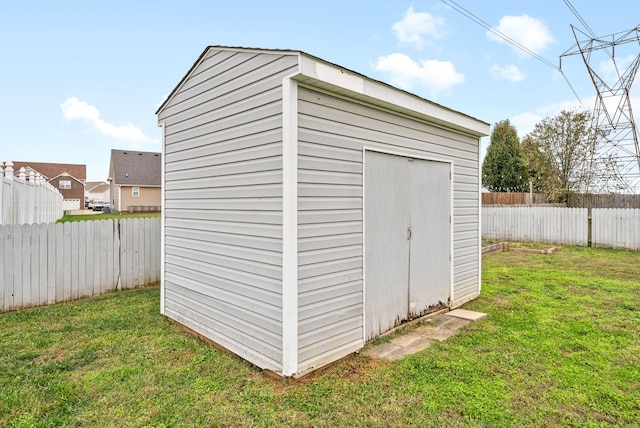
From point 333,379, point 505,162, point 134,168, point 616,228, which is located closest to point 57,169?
point 134,168

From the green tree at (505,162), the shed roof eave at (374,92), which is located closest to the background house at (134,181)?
the green tree at (505,162)

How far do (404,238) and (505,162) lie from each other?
77.9 feet

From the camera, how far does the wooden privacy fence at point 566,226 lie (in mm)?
9773

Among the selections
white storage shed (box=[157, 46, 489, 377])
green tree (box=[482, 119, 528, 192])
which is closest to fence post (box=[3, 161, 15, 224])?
white storage shed (box=[157, 46, 489, 377])

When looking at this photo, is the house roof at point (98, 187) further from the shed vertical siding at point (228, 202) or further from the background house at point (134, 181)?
the shed vertical siding at point (228, 202)

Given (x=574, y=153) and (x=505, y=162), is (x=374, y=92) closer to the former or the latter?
(x=574, y=153)

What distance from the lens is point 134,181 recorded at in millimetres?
30875

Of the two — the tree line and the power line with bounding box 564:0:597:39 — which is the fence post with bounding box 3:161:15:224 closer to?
Result: the power line with bounding box 564:0:597:39

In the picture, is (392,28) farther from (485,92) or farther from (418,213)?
(418,213)

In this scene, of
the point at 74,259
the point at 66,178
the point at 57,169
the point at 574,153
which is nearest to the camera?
the point at 74,259

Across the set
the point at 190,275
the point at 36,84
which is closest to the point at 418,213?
the point at 190,275

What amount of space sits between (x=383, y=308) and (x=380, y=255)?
22.8 inches

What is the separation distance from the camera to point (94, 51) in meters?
7.93

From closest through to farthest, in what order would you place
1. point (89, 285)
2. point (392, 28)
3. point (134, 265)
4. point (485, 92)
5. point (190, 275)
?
point (190, 275) → point (89, 285) → point (134, 265) → point (392, 28) → point (485, 92)
